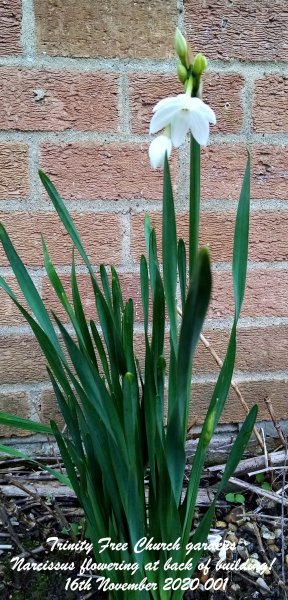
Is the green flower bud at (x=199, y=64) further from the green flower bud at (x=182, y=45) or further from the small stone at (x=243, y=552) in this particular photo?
the small stone at (x=243, y=552)

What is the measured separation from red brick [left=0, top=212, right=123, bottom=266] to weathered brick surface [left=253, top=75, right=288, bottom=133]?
30 cm

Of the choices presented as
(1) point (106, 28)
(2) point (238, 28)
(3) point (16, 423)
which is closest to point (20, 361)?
(3) point (16, 423)

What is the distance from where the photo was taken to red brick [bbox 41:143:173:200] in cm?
86

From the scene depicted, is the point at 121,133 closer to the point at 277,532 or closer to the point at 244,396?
the point at 244,396

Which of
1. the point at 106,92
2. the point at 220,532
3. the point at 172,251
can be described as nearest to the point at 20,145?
the point at 106,92

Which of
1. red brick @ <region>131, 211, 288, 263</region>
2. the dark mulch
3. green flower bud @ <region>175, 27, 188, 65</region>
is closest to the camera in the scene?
green flower bud @ <region>175, 27, 188, 65</region>

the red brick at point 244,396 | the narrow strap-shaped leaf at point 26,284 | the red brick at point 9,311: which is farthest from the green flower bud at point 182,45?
the red brick at point 244,396

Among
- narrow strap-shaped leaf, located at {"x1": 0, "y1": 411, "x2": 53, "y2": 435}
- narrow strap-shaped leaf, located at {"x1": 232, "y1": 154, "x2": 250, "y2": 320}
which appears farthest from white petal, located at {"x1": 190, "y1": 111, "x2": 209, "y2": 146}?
narrow strap-shaped leaf, located at {"x1": 0, "y1": 411, "x2": 53, "y2": 435}

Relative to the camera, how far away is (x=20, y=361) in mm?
954

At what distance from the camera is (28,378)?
0.96 metres

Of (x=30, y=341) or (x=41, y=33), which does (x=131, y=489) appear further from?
(x=41, y=33)

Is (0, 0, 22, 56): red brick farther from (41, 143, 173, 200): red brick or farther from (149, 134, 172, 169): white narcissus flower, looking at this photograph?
(149, 134, 172, 169): white narcissus flower

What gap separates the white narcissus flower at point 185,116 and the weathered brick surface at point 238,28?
0.50 meters

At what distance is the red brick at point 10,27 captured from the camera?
804 millimetres
